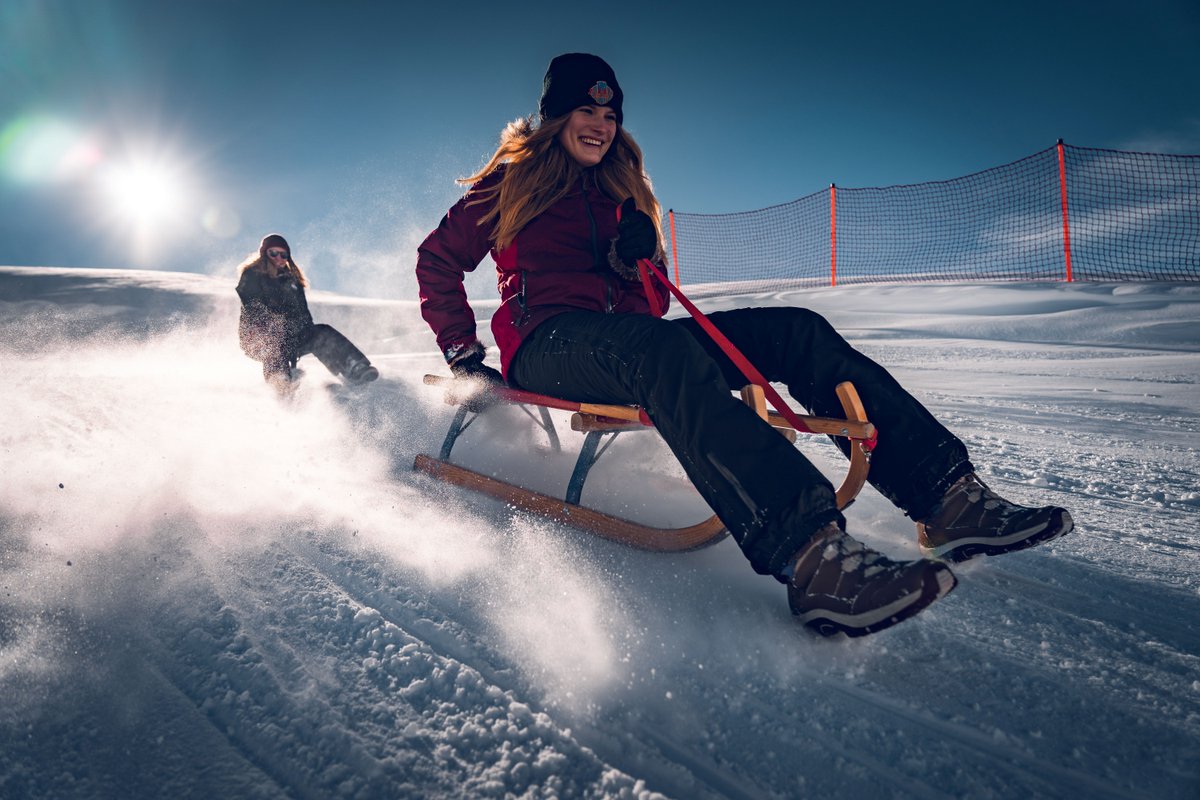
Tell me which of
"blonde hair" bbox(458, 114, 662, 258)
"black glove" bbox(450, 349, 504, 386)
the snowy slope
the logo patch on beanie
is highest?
the logo patch on beanie

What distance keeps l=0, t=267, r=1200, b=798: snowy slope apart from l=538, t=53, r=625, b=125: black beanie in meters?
1.31

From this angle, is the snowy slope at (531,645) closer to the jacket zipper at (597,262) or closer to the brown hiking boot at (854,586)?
the brown hiking boot at (854,586)

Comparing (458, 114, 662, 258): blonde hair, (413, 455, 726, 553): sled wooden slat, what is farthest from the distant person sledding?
(458, 114, 662, 258): blonde hair

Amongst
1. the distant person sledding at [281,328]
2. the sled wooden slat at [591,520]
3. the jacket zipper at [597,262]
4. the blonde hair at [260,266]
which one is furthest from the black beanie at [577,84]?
the blonde hair at [260,266]

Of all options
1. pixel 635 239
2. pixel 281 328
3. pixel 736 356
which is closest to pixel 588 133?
pixel 635 239

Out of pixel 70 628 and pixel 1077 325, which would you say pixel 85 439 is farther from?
pixel 1077 325

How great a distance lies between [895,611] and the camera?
3.66ft

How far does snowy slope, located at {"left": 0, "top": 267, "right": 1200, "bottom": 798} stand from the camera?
38.8 inches

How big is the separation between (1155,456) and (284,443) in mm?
3701

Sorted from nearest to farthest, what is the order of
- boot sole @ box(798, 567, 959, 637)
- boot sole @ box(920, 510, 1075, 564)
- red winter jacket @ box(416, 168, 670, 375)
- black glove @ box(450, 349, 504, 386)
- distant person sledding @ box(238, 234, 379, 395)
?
1. boot sole @ box(798, 567, 959, 637)
2. boot sole @ box(920, 510, 1075, 564)
3. red winter jacket @ box(416, 168, 670, 375)
4. black glove @ box(450, 349, 504, 386)
5. distant person sledding @ box(238, 234, 379, 395)

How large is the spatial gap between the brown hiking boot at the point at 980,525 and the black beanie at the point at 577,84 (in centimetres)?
165

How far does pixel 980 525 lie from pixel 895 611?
1.47ft

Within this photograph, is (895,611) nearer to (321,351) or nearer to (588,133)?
(588,133)

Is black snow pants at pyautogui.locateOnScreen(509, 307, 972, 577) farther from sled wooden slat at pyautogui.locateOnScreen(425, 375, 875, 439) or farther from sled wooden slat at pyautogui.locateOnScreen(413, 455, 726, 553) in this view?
sled wooden slat at pyautogui.locateOnScreen(413, 455, 726, 553)
